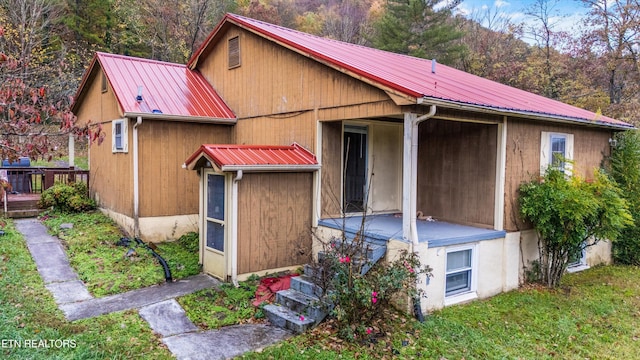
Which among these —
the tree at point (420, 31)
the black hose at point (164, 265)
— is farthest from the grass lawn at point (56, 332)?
the tree at point (420, 31)

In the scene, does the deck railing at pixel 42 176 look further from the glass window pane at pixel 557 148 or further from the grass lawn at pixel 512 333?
the glass window pane at pixel 557 148

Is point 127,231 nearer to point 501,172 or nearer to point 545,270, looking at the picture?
point 501,172

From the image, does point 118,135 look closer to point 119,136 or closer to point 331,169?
point 119,136

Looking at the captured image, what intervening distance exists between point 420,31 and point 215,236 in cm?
2196

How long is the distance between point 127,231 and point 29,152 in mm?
6960

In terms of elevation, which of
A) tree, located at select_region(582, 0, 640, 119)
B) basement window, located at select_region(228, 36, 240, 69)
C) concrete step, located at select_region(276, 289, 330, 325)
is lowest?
concrete step, located at select_region(276, 289, 330, 325)

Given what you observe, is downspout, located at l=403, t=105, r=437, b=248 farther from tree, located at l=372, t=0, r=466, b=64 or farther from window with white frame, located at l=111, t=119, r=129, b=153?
tree, located at l=372, t=0, r=466, b=64

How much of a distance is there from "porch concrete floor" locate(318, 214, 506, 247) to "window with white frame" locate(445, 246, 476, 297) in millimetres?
221

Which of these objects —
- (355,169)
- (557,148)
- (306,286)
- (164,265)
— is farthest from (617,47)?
(164,265)

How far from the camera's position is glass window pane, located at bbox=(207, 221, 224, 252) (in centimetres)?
746

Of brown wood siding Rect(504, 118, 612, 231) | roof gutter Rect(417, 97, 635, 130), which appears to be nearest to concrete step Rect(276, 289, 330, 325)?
roof gutter Rect(417, 97, 635, 130)

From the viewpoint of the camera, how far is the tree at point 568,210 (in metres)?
7.25

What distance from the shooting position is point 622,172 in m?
10.1

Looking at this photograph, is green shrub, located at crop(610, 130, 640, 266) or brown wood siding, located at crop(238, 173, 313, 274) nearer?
brown wood siding, located at crop(238, 173, 313, 274)
